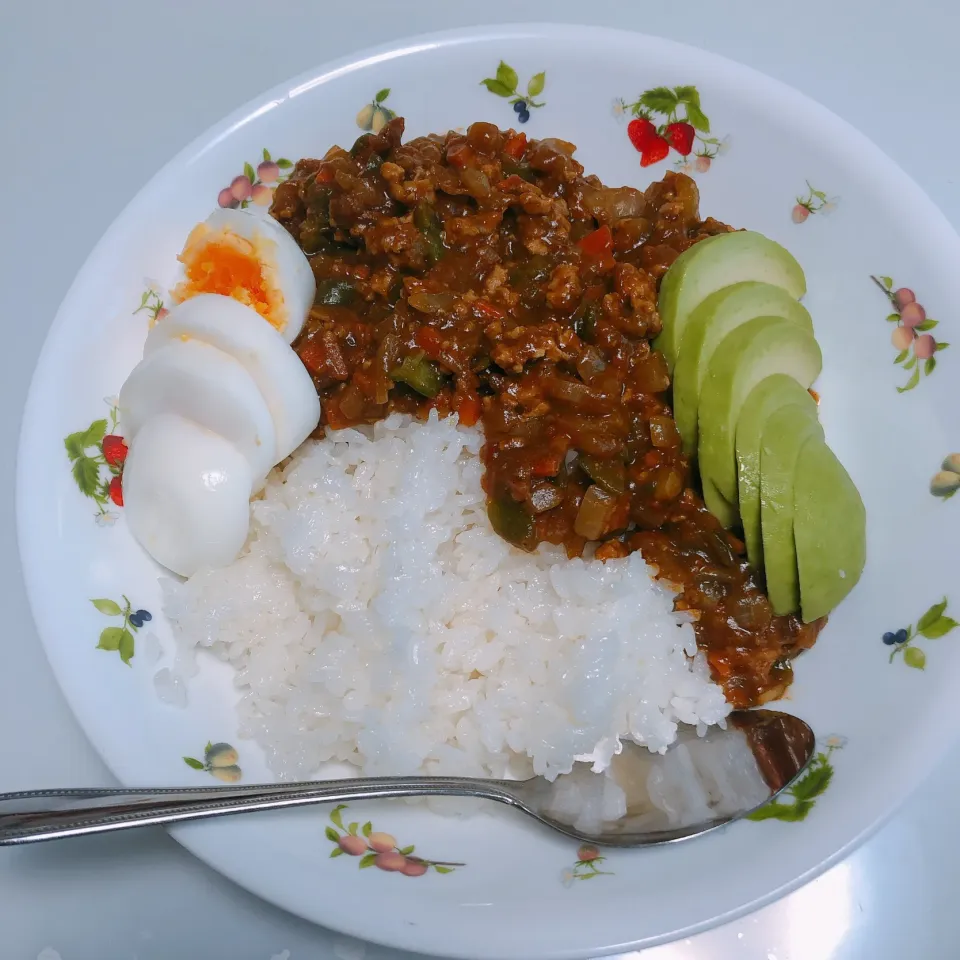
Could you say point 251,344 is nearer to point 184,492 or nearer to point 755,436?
point 184,492

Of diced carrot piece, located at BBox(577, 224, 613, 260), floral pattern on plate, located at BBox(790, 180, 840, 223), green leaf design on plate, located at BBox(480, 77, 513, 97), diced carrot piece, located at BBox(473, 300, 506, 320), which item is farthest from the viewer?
green leaf design on plate, located at BBox(480, 77, 513, 97)

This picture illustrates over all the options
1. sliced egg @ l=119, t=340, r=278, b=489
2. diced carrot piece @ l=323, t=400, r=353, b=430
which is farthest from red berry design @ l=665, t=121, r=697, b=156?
sliced egg @ l=119, t=340, r=278, b=489

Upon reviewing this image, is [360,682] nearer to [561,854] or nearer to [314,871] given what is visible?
[314,871]

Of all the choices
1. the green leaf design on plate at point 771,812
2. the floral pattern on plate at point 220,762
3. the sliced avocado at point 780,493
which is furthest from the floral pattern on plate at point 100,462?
the green leaf design on plate at point 771,812

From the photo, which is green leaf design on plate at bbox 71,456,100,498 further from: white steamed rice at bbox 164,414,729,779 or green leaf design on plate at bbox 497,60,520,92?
green leaf design on plate at bbox 497,60,520,92

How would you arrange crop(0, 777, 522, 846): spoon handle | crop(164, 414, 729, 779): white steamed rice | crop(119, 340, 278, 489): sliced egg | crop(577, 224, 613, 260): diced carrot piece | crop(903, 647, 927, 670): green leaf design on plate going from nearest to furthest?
crop(0, 777, 522, 846): spoon handle
crop(903, 647, 927, 670): green leaf design on plate
crop(119, 340, 278, 489): sliced egg
crop(164, 414, 729, 779): white steamed rice
crop(577, 224, 613, 260): diced carrot piece

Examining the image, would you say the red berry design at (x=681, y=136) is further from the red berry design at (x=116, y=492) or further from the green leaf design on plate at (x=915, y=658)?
the red berry design at (x=116, y=492)
